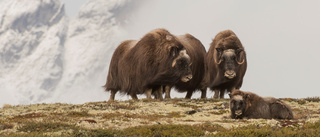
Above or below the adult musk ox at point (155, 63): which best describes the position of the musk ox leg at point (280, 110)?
below

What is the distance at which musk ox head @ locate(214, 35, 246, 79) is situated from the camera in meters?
24.9

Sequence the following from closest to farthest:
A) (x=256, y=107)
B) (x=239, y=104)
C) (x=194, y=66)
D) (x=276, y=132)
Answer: (x=276, y=132), (x=239, y=104), (x=256, y=107), (x=194, y=66)

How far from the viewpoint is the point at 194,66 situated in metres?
27.2

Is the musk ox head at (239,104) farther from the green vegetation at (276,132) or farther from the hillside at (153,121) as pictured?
the green vegetation at (276,132)

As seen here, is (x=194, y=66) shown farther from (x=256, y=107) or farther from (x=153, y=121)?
(x=153, y=121)

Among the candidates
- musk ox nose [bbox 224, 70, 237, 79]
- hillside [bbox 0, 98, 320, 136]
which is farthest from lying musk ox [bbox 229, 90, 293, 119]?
musk ox nose [bbox 224, 70, 237, 79]

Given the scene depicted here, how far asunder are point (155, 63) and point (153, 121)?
7.88 m

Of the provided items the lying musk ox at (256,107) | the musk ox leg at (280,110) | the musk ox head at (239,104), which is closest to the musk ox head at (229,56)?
the lying musk ox at (256,107)

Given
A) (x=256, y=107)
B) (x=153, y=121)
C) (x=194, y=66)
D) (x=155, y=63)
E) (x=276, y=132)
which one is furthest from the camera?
(x=194, y=66)

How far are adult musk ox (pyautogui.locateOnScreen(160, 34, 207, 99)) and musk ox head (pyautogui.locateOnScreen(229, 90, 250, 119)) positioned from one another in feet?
27.3

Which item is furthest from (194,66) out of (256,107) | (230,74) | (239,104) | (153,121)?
(153,121)

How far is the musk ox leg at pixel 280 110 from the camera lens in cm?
1758

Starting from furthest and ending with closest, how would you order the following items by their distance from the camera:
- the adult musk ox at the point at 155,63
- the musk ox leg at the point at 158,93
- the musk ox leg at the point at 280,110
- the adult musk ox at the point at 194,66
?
the adult musk ox at the point at 194,66, the musk ox leg at the point at 158,93, the adult musk ox at the point at 155,63, the musk ox leg at the point at 280,110

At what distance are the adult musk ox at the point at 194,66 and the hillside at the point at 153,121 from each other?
283 centimetres
